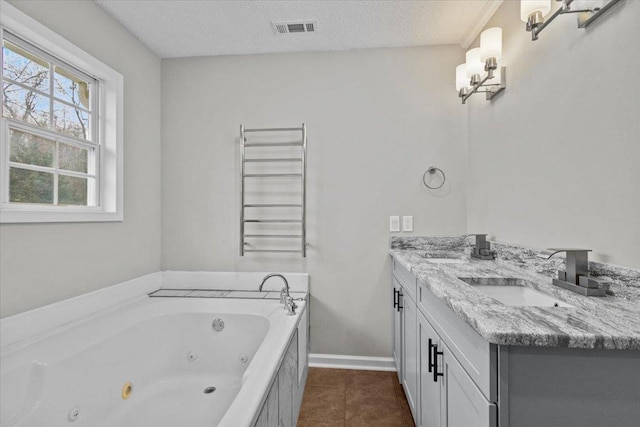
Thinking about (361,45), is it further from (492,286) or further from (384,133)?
(492,286)

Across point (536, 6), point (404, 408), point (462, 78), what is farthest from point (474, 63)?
point (404, 408)

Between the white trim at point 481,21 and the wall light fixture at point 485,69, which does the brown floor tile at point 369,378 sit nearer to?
the wall light fixture at point 485,69

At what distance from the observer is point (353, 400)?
6.26 feet

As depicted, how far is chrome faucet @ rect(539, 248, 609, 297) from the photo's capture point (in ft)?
3.35

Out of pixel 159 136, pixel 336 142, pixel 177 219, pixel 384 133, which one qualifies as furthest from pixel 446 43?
pixel 177 219

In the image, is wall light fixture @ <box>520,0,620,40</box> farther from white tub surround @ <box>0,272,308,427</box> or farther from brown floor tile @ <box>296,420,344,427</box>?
brown floor tile @ <box>296,420,344,427</box>

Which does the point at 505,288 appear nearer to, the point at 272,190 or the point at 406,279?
the point at 406,279

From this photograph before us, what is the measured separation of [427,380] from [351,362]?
3.59 ft

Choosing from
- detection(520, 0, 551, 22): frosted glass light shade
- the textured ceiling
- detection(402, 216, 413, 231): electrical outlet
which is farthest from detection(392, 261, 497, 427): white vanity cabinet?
the textured ceiling

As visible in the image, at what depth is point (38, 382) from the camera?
125 centimetres

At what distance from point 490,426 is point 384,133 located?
1988 millimetres

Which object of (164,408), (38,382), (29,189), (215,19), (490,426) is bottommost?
(164,408)

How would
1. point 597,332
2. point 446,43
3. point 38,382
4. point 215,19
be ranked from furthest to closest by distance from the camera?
point 446,43, point 215,19, point 38,382, point 597,332

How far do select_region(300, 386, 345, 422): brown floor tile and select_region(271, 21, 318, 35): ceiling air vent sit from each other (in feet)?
8.35
